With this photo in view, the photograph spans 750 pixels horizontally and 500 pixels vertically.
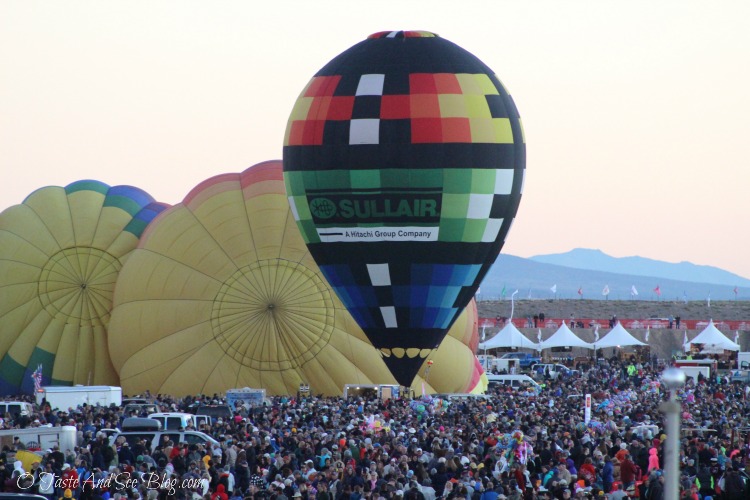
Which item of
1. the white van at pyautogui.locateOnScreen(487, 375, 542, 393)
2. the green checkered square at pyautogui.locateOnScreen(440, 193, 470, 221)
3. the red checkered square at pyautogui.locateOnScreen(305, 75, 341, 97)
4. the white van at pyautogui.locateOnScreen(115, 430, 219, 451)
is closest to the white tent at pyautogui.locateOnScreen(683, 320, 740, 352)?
the white van at pyautogui.locateOnScreen(487, 375, 542, 393)

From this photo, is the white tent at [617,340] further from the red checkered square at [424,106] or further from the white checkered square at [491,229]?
the red checkered square at [424,106]

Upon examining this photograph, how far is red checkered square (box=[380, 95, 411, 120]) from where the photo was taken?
74.3ft

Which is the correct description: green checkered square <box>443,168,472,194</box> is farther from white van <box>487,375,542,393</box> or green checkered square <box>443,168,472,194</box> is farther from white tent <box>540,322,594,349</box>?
white tent <box>540,322,594,349</box>

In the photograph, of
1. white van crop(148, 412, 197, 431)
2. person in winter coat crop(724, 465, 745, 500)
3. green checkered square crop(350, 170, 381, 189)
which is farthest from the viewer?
green checkered square crop(350, 170, 381, 189)

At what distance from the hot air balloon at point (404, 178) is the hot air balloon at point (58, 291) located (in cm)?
618

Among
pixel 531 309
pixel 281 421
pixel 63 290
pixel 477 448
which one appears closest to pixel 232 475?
pixel 477 448

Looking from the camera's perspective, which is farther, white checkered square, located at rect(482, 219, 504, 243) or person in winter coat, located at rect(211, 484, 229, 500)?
white checkered square, located at rect(482, 219, 504, 243)

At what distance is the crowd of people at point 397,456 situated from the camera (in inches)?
504

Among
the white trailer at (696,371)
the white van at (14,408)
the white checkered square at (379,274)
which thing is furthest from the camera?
the white trailer at (696,371)

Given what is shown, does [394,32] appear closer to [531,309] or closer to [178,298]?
[178,298]

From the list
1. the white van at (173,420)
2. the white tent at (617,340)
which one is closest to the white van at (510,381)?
the white tent at (617,340)

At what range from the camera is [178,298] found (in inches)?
1061

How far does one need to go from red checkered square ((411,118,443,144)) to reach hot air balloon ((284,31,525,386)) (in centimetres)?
2

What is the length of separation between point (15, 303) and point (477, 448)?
48.2 feet
